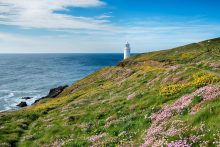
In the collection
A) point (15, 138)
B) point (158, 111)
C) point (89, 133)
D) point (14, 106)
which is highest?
point (158, 111)

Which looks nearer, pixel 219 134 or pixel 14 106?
pixel 219 134

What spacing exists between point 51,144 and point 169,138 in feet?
42.2

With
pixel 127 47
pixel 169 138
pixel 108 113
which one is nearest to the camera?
pixel 169 138

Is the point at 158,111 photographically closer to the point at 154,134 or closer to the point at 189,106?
the point at 189,106

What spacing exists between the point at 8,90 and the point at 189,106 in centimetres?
10656

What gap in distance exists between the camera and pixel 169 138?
1298 centimetres

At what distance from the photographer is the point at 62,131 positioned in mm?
27141

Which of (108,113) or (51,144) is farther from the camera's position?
(108,113)

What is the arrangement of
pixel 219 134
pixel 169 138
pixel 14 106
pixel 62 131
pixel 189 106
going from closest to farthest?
pixel 219 134 → pixel 169 138 → pixel 189 106 → pixel 62 131 → pixel 14 106

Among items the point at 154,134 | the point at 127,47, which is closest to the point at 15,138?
the point at 154,134

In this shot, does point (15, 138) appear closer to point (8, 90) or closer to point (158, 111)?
point (158, 111)

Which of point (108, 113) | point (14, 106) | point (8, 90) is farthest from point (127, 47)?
point (108, 113)

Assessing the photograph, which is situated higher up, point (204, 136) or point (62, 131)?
point (204, 136)

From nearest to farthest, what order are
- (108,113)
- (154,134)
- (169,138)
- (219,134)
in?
1. (219,134)
2. (169,138)
3. (154,134)
4. (108,113)
